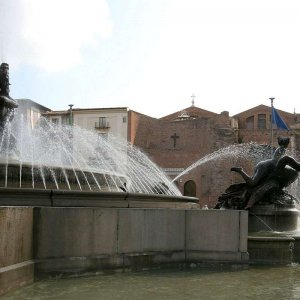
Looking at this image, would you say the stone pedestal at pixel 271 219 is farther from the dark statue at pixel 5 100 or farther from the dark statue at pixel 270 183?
the dark statue at pixel 5 100

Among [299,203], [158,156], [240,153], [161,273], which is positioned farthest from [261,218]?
[158,156]

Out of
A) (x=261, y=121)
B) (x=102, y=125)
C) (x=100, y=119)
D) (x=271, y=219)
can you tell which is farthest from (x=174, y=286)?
(x=261, y=121)

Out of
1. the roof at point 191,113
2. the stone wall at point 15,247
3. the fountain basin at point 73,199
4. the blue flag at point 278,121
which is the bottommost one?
the stone wall at point 15,247

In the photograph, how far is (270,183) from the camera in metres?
9.48

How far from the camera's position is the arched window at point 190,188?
5194cm

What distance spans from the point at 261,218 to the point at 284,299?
3821mm

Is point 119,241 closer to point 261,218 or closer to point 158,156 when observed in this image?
point 261,218

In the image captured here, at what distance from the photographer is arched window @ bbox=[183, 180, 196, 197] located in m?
51.9

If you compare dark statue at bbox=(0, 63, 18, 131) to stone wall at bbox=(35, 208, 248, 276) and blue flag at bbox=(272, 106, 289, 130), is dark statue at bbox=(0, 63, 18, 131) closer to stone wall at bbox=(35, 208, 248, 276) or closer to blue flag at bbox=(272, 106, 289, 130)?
stone wall at bbox=(35, 208, 248, 276)

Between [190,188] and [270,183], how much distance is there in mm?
42869

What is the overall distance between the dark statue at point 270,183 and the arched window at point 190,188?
1669 inches

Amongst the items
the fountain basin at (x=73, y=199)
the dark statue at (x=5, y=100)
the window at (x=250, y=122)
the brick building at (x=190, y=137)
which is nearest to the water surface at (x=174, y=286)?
the fountain basin at (x=73, y=199)

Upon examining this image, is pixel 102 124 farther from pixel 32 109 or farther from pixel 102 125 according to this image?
pixel 32 109

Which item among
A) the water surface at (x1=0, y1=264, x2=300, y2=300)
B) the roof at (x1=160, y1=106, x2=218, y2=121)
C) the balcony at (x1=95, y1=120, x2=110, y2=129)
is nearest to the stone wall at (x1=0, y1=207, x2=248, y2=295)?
the water surface at (x1=0, y1=264, x2=300, y2=300)
